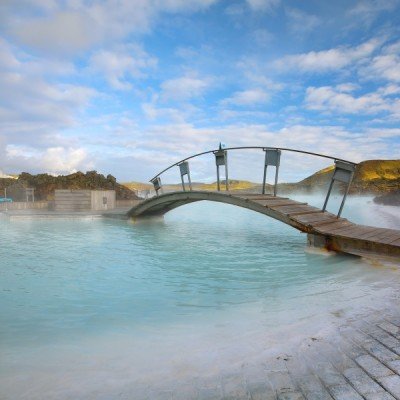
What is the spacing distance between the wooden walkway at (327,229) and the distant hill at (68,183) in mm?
25156

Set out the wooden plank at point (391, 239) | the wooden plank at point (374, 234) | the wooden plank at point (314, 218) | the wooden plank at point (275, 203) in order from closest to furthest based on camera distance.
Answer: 1. the wooden plank at point (391, 239)
2. the wooden plank at point (374, 234)
3. the wooden plank at point (314, 218)
4. the wooden plank at point (275, 203)

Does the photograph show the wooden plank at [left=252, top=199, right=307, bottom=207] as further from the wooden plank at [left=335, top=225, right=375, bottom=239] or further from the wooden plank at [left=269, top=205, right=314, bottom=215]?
the wooden plank at [left=335, top=225, right=375, bottom=239]

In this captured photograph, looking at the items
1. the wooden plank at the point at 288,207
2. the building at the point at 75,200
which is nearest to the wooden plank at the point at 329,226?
the wooden plank at the point at 288,207

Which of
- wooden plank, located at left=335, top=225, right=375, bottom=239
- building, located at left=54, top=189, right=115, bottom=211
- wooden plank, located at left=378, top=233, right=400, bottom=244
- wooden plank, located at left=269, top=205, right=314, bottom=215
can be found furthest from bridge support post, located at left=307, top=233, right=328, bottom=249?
building, located at left=54, top=189, right=115, bottom=211

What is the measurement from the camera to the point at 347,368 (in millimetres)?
2645

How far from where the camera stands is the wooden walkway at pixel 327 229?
7641mm

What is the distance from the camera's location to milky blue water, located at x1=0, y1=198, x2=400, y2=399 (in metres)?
3.03

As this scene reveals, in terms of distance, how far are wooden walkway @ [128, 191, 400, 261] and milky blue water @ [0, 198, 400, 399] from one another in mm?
452

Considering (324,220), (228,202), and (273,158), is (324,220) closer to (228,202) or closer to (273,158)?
(273,158)

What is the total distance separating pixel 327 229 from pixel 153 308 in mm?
6451

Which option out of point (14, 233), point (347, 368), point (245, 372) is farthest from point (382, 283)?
point (14, 233)

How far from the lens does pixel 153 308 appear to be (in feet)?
16.3

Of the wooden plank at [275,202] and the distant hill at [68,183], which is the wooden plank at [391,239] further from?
the distant hill at [68,183]

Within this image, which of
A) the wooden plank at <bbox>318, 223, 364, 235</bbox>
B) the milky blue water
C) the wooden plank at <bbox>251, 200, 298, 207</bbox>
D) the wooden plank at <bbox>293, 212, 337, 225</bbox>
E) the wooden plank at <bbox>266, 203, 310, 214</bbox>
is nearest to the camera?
the milky blue water
